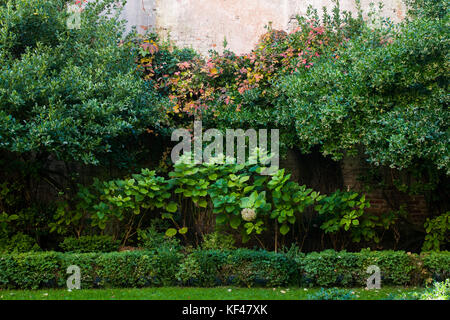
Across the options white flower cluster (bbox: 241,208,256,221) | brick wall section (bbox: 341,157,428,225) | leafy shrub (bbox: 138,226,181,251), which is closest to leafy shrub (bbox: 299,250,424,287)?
white flower cluster (bbox: 241,208,256,221)

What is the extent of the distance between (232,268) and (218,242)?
1.08 m

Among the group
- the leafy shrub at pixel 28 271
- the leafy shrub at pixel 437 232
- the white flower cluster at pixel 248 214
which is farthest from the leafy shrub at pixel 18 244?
the leafy shrub at pixel 437 232

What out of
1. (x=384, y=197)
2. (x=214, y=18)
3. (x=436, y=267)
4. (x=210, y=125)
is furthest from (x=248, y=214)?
(x=214, y=18)

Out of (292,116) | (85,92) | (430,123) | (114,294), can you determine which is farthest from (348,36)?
(114,294)

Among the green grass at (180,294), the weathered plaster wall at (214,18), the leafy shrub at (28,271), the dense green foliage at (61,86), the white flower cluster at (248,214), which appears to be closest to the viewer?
the green grass at (180,294)

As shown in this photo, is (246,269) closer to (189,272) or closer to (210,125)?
(189,272)

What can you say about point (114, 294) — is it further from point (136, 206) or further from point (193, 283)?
point (136, 206)

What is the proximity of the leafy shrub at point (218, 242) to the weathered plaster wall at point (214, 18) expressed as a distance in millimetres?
5794

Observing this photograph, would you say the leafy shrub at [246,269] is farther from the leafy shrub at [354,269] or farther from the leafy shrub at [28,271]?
the leafy shrub at [28,271]

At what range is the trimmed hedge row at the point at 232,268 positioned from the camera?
6.13m

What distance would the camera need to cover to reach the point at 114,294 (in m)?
5.61

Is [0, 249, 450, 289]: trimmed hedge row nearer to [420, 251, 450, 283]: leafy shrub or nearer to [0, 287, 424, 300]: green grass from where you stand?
[420, 251, 450, 283]: leafy shrub

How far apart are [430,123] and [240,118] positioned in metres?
3.38

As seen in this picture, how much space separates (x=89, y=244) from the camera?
725cm
